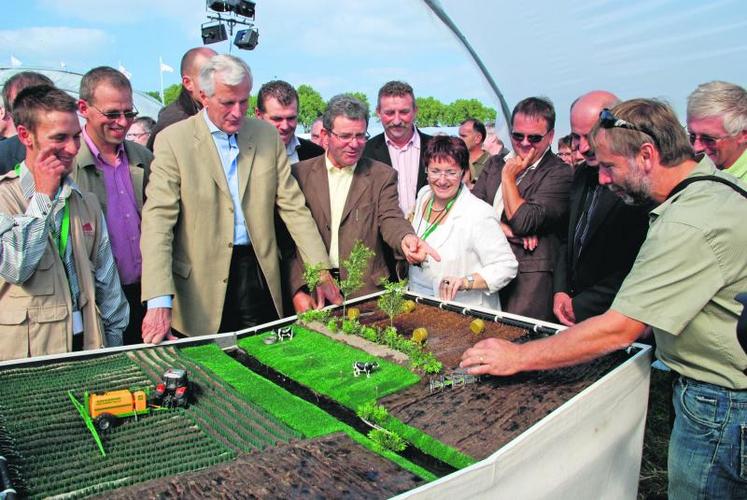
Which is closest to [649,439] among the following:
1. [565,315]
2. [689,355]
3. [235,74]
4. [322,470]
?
[565,315]

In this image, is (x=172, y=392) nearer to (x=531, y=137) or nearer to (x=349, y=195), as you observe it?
(x=349, y=195)

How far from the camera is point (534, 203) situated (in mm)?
3820

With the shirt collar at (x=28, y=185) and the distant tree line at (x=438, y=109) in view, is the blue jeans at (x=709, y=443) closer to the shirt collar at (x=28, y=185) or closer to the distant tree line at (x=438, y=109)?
the shirt collar at (x=28, y=185)

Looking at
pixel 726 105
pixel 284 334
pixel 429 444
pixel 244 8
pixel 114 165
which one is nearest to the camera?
pixel 429 444

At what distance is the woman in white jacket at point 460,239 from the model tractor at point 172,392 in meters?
1.75

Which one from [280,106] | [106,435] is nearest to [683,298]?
[106,435]

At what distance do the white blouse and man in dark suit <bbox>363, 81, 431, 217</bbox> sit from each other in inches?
50.1

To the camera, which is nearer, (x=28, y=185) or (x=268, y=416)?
(x=268, y=416)

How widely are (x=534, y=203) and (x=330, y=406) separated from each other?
2.20 metres

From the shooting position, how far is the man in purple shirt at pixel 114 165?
3438 millimetres

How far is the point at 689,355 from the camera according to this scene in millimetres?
2109

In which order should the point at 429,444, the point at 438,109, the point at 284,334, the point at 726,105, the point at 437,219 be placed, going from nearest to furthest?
1. the point at 429,444
2. the point at 284,334
3. the point at 726,105
4. the point at 437,219
5. the point at 438,109

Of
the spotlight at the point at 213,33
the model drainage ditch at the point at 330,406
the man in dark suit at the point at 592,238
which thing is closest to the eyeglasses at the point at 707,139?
the man in dark suit at the point at 592,238

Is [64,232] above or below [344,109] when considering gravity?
below
